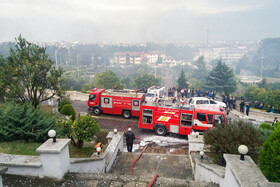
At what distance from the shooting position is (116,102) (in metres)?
16.0

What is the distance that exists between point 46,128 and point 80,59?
104799 mm

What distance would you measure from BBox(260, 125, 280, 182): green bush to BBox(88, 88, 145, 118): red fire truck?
11.2m

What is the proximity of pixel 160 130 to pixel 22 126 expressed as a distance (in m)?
7.86

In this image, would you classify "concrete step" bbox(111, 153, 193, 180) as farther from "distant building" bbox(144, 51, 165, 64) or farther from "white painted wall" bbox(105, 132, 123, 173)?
"distant building" bbox(144, 51, 165, 64)

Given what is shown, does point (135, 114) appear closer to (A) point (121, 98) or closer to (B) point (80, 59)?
(A) point (121, 98)

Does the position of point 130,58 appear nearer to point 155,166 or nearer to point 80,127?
point 80,127

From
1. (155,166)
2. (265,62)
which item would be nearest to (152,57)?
(265,62)

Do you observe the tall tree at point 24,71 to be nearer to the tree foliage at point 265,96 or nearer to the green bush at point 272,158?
the green bush at point 272,158

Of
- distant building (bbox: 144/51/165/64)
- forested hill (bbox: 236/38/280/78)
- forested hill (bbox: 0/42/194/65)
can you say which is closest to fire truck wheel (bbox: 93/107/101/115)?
forested hill (bbox: 0/42/194/65)

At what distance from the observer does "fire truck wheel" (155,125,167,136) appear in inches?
503

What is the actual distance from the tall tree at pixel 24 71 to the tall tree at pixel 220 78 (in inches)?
1544

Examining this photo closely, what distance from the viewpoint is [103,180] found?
494 cm

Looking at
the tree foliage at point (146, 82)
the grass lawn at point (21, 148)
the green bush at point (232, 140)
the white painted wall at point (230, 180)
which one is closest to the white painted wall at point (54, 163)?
the grass lawn at point (21, 148)

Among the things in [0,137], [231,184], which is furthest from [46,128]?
[231,184]
